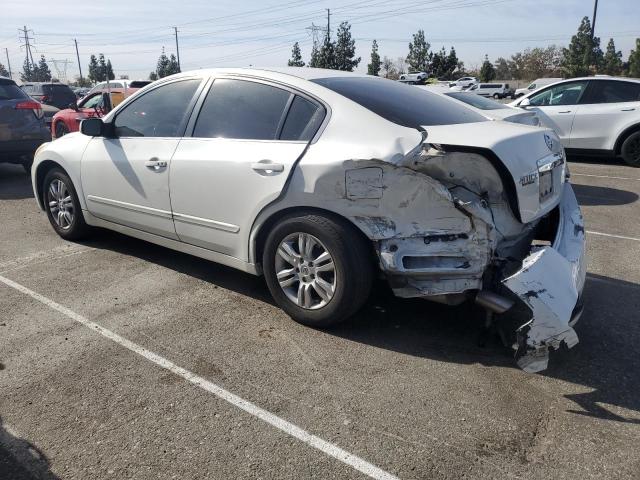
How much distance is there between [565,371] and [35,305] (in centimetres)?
364

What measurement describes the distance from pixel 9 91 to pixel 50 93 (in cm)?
1336

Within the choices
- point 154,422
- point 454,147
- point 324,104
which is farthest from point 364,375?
point 324,104

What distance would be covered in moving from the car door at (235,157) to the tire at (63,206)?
1623mm

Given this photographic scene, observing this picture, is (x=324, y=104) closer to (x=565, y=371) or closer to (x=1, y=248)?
(x=565, y=371)

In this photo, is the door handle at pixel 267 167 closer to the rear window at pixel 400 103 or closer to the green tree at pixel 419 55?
the rear window at pixel 400 103

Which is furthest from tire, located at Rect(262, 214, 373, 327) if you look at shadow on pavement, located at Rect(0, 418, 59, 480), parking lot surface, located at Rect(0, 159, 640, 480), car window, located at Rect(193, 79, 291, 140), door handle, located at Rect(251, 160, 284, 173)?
shadow on pavement, located at Rect(0, 418, 59, 480)

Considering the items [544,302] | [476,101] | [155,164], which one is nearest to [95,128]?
[155,164]

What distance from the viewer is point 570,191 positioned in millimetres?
4168

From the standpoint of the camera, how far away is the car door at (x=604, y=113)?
10.1 m

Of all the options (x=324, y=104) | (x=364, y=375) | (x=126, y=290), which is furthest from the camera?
(x=126, y=290)

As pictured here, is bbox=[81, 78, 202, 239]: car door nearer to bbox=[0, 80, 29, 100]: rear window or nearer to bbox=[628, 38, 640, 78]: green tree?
bbox=[0, 80, 29, 100]: rear window

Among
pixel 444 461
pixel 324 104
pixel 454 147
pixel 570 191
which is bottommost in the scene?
pixel 444 461

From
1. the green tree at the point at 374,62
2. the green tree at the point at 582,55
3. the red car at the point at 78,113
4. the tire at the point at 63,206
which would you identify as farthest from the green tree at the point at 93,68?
the tire at the point at 63,206

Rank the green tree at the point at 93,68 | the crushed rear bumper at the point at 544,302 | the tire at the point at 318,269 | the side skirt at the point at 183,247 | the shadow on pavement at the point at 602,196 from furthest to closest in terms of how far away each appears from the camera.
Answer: the green tree at the point at 93,68 → the shadow on pavement at the point at 602,196 → the side skirt at the point at 183,247 → the tire at the point at 318,269 → the crushed rear bumper at the point at 544,302
